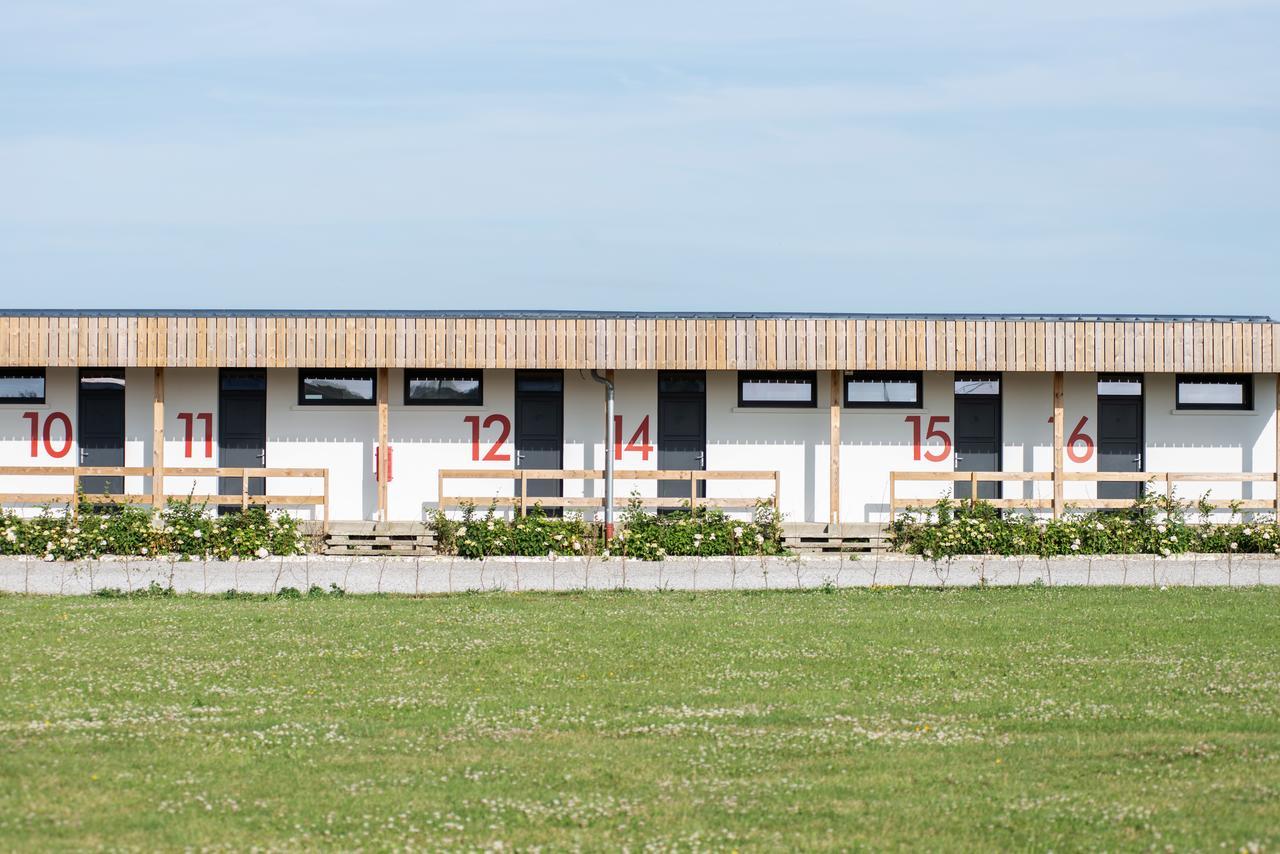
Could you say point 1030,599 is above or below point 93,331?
below

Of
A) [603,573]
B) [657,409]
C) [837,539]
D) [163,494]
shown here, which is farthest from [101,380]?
[837,539]

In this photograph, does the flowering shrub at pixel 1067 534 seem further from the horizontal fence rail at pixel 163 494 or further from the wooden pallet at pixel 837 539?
the horizontal fence rail at pixel 163 494

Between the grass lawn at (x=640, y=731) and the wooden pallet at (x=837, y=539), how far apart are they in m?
7.36

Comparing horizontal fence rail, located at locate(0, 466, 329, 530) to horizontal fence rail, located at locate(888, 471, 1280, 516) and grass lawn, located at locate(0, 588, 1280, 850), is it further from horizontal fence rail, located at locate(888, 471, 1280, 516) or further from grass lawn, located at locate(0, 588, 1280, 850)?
horizontal fence rail, located at locate(888, 471, 1280, 516)

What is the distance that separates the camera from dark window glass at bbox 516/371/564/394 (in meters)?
22.9

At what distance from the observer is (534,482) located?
22859mm

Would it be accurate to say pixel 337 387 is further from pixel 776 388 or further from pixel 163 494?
pixel 776 388

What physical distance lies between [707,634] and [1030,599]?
4640mm

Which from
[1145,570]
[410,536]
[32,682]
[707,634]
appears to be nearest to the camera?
[32,682]


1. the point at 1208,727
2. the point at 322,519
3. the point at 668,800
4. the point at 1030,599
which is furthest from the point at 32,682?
the point at 322,519

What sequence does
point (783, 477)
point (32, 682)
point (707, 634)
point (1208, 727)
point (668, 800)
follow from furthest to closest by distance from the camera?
point (783, 477) < point (707, 634) < point (32, 682) < point (1208, 727) < point (668, 800)

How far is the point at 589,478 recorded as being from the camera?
21922mm

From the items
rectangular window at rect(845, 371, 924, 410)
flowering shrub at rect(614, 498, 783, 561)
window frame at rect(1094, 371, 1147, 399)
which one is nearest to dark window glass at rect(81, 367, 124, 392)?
flowering shrub at rect(614, 498, 783, 561)

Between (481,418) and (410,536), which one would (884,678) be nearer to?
(410,536)
